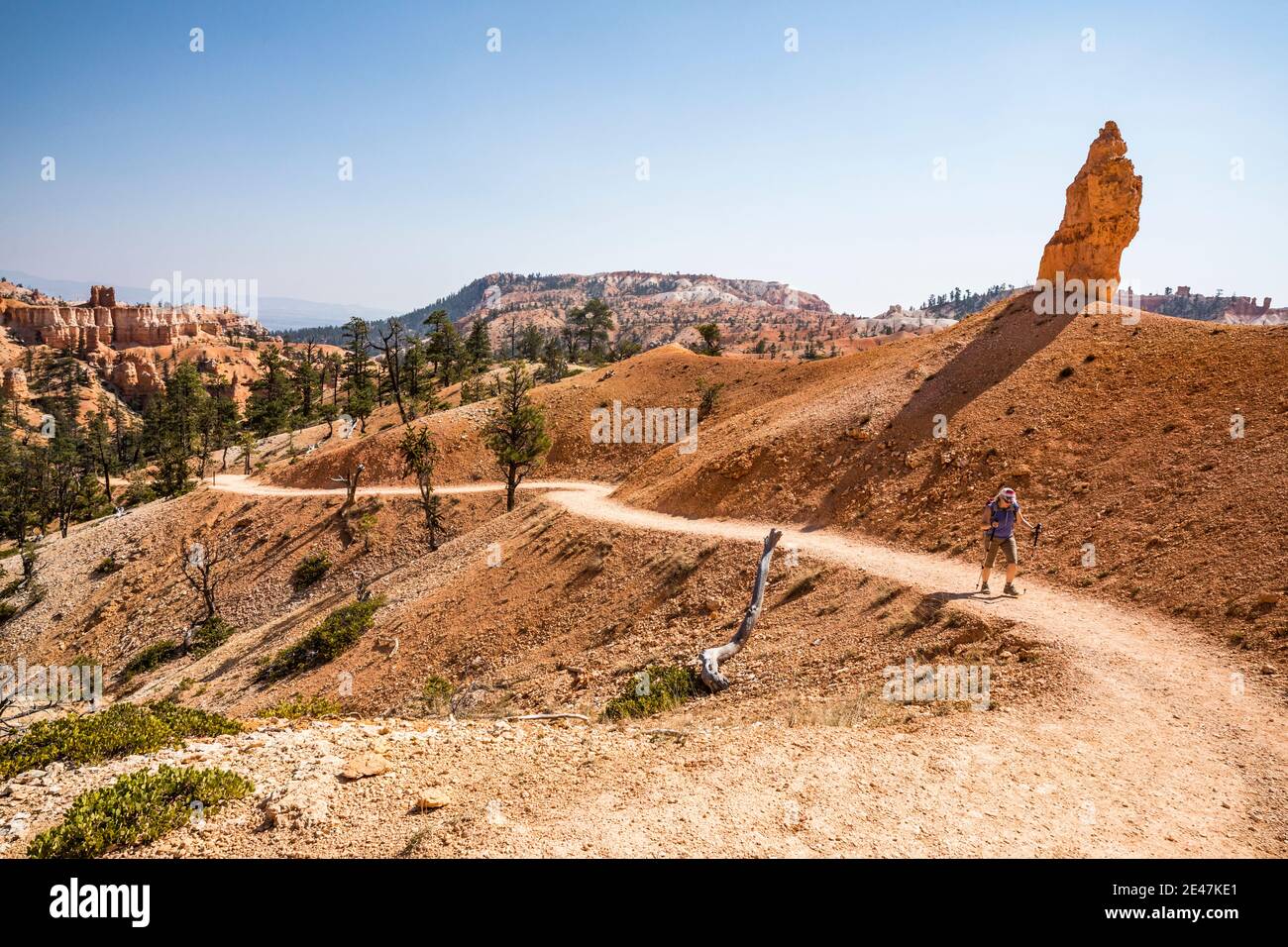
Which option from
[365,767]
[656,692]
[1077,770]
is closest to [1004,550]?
[1077,770]

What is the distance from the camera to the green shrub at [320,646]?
20.2 meters

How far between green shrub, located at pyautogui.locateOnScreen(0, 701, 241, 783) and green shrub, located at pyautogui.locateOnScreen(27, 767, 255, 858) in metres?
2.09

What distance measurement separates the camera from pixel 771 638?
13102mm

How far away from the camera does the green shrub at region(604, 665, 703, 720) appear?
35.7 feet

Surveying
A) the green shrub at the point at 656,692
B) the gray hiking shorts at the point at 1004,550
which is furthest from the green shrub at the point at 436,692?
the gray hiking shorts at the point at 1004,550

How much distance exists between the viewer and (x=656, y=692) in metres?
→ 11.6

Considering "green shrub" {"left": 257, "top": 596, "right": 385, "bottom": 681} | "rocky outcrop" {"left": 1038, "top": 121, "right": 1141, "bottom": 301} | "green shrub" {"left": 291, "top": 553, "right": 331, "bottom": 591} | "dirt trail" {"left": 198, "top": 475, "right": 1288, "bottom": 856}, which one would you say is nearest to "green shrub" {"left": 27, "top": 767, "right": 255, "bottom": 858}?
"dirt trail" {"left": 198, "top": 475, "right": 1288, "bottom": 856}

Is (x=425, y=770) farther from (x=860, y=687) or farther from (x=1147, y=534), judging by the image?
(x=1147, y=534)

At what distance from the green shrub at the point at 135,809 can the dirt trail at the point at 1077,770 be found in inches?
153

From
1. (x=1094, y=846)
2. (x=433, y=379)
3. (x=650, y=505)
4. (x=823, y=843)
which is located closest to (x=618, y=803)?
(x=823, y=843)

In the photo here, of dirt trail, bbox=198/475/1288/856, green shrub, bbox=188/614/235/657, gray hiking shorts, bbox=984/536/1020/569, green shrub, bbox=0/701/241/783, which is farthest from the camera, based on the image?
green shrub, bbox=188/614/235/657

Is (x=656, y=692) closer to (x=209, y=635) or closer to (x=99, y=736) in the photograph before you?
(x=99, y=736)

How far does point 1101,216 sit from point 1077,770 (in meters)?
27.8

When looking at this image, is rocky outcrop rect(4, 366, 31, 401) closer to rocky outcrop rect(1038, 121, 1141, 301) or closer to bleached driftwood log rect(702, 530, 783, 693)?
bleached driftwood log rect(702, 530, 783, 693)
